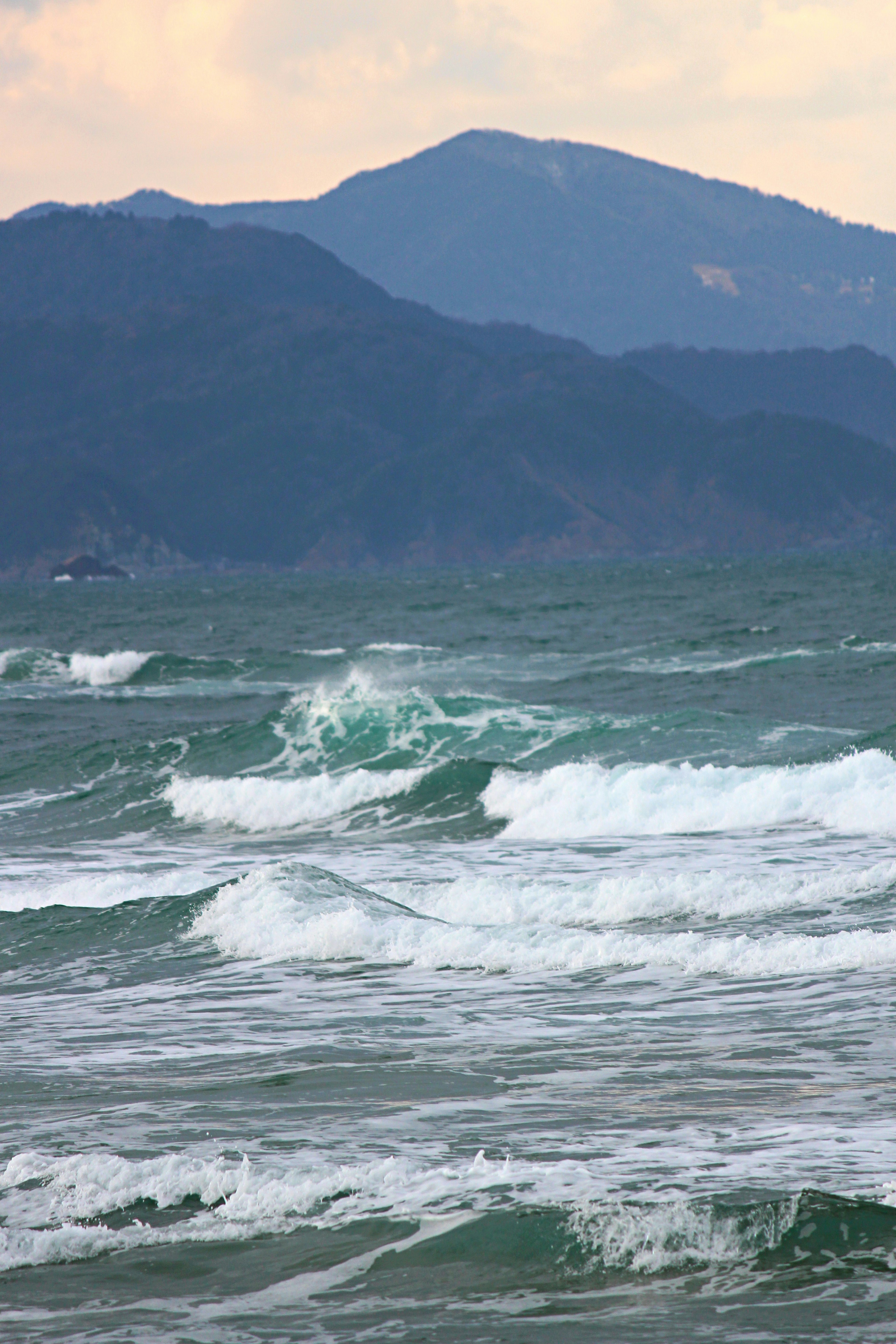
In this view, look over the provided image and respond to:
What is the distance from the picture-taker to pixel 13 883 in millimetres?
16547

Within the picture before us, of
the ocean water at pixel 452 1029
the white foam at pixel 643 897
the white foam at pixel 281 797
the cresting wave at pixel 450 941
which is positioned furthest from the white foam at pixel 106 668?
the white foam at pixel 643 897

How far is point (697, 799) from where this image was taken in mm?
19203

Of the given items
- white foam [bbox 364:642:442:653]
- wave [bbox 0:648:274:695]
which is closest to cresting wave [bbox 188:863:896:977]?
wave [bbox 0:648:274:695]

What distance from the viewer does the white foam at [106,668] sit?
46.3m

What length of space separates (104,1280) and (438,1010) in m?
4.55

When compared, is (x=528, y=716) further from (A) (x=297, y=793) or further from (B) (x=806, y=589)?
(B) (x=806, y=589)

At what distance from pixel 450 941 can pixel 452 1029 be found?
97.9 inches

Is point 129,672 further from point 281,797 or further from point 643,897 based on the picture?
point 643,897

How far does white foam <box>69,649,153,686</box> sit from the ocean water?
18292mm

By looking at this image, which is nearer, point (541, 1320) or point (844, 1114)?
point (541, 1320)

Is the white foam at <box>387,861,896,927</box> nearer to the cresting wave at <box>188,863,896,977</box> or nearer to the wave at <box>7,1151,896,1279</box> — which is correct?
the cresting wave at <box>188,863,896,977</box>

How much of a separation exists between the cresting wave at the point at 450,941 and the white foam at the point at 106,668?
108 feet

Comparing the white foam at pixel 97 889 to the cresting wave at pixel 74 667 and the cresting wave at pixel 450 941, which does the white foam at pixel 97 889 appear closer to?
the cresting wave at pixel 450 941

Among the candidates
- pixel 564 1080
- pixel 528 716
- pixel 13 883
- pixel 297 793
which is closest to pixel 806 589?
pixel 528 716
